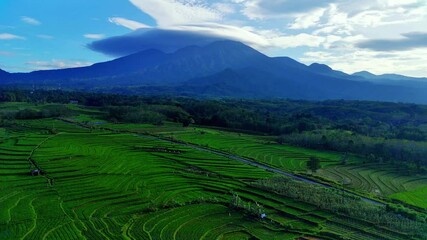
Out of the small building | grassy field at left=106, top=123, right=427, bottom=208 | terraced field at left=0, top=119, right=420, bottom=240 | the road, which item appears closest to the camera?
terraced field at left=0, top=119, right=420, bottom=240

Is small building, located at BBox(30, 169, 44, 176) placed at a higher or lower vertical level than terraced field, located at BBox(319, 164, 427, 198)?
higher

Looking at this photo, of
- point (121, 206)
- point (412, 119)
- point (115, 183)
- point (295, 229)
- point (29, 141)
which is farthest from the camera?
point (412, 119)

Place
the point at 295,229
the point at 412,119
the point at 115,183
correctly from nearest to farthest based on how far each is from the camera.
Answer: the point at 295,229, the point at 115,183, the point at 412,119

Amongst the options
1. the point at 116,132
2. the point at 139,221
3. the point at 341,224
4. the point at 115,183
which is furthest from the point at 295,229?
the point at 116,132

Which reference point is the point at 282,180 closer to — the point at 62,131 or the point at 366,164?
the point at 366,164

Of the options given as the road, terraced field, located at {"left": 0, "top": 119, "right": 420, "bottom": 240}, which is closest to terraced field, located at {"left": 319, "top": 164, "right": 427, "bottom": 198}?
the road

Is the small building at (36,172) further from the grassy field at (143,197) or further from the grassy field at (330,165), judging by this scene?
the grassy field at (330,165)

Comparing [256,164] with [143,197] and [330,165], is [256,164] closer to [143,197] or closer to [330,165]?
[330,165]

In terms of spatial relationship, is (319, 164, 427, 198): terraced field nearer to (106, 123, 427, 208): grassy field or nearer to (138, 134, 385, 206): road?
(106, 123, 427, 208): grassy field
